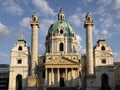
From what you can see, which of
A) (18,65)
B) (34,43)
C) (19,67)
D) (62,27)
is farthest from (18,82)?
(62,27)

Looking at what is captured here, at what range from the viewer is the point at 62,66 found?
277ft

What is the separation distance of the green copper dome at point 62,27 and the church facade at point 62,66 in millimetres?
7841

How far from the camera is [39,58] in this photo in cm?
9000

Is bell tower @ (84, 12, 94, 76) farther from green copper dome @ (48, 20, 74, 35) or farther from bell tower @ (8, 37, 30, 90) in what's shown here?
bell tower @ (8, 37, 30, 90)

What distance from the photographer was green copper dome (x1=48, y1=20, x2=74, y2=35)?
96.4 meters

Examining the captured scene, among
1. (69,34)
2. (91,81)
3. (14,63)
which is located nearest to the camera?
(91,81)

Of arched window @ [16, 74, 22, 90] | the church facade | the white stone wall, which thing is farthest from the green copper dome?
arched window @ [16, 74, 22, 90]

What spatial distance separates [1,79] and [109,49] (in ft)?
124

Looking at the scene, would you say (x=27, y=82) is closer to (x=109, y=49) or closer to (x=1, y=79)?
(x=1, y=79)

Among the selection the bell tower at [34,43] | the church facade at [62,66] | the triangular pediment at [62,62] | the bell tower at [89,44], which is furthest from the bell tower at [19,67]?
the bell tower at [89,44]

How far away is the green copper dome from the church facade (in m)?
7.84

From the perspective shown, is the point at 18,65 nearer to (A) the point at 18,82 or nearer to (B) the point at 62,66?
(A) the point at 18,82

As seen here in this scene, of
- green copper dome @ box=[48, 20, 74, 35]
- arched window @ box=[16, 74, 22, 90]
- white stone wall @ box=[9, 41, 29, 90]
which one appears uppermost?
green copper dome @ box=[48, 20, 74, 35]

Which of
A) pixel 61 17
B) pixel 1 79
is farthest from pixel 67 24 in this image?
pixel 1 79
